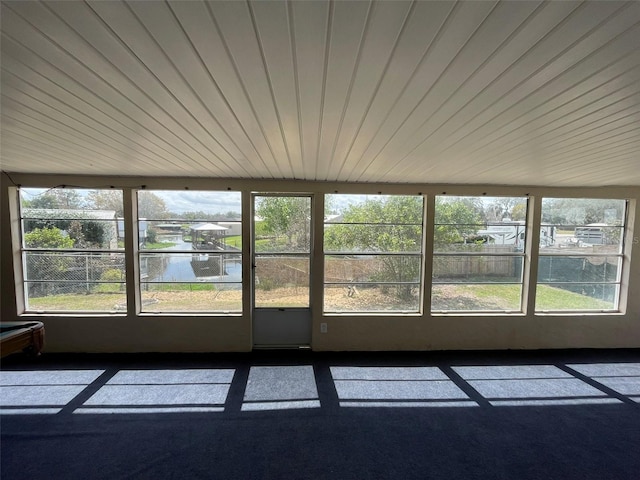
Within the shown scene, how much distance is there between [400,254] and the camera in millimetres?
3662

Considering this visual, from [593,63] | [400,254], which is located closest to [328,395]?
[400,254]

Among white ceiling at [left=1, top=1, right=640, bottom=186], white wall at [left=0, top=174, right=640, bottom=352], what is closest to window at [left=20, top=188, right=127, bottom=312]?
white wall at [left=0, top=174, right=640, bottom=352]

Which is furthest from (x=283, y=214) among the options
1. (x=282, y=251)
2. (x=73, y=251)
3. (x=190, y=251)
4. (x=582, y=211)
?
(x=582, y=211)

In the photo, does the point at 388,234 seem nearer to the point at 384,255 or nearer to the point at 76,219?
the point at 384,255

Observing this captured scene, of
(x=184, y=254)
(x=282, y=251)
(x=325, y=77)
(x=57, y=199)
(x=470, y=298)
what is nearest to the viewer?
(x=325, y=77)

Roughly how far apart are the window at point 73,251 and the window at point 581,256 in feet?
18.8

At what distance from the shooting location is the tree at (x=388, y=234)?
3.60 meters

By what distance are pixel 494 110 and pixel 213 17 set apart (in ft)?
4.13

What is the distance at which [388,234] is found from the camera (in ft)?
12.0

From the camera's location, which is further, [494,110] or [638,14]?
[494,110]

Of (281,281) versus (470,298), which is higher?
(281,281)

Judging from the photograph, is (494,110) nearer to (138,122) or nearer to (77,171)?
(138,122)

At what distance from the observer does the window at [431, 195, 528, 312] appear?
364 cm

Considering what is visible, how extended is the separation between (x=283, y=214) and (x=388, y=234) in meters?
1.48
